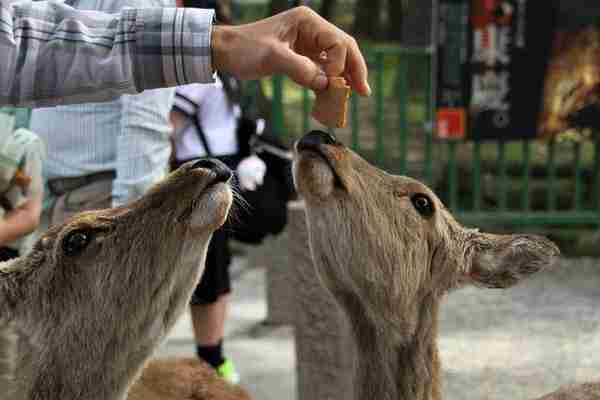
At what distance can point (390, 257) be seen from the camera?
2951 millimetres

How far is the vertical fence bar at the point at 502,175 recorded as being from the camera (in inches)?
359

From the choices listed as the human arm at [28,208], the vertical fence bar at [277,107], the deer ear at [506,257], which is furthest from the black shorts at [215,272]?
the vertical fence bar at [277,107]

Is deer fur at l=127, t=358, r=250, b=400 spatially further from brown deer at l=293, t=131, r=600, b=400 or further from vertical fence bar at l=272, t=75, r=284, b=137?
vertical fence bar at l=272, t=75, r=284, b=137

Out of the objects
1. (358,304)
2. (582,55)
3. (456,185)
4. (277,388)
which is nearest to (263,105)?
(456,185)

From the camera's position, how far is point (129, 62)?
98.2 inches

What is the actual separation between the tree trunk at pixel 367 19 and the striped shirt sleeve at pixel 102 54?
7.33 meters

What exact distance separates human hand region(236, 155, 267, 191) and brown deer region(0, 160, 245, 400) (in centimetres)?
255

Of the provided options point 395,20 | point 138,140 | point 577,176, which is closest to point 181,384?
point 138,140

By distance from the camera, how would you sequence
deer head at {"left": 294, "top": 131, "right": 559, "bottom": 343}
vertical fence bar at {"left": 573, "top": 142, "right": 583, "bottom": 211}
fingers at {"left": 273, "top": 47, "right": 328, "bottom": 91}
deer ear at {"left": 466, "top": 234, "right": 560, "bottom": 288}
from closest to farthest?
fingers at {"left": 273, "top": 47, "right": 328, "bottom": 91} → deer head at {"left": 294, "top": 131, "right": 559, "bottom": 343} → deer ear at {"left": 466, "top": 234, "right": 560, "bottom": 288} → vertical fence bar at {"left": 573, "top": 142, "right": 583, "bottom": 211}

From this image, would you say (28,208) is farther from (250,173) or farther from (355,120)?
(355,120)

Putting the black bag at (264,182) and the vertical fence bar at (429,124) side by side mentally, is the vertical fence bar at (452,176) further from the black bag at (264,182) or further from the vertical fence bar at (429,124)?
the black bag at (264,182)

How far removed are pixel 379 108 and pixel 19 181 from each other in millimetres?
5390

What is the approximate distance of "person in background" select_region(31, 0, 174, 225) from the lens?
3.97m

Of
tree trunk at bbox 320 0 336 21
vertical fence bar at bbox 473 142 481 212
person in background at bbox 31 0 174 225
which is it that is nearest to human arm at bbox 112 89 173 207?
person in background at bbox 31 0 174 225
